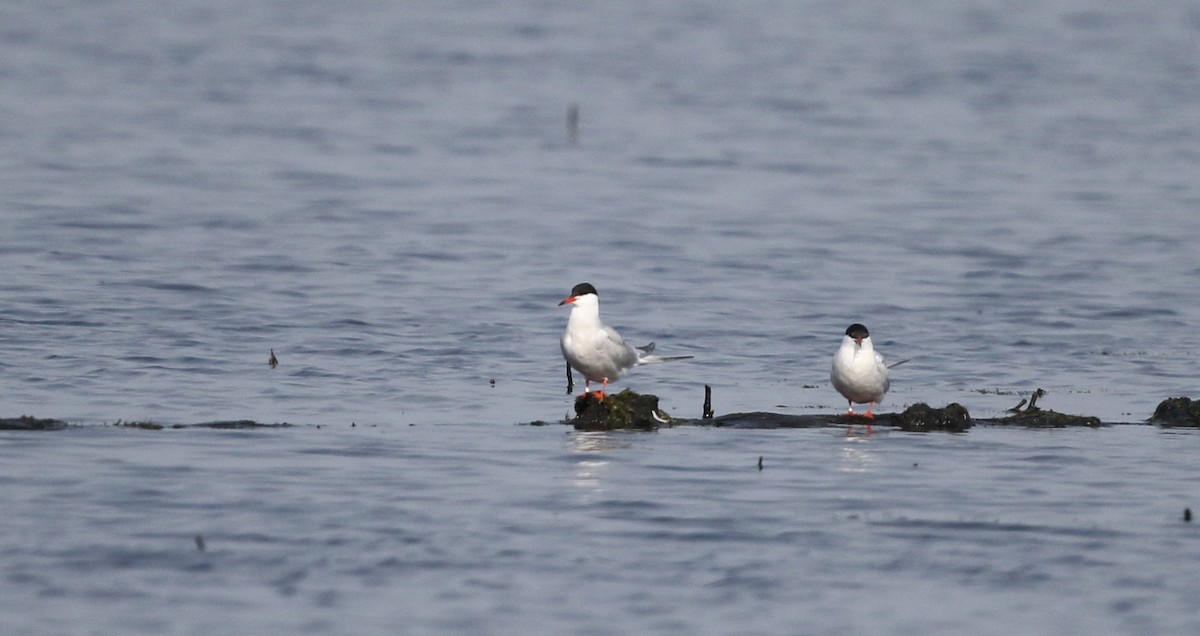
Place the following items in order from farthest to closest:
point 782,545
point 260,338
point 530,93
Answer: point 530,93
point 260,338
point 782,545

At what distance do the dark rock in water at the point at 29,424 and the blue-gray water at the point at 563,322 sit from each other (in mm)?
188

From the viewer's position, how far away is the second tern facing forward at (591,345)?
1328cm

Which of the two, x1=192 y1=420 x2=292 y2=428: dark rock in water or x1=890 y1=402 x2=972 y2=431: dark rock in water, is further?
x1=890 y1=402 x2=972 y2=431: dark rock in water

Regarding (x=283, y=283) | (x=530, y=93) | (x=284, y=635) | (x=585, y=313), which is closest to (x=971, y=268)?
(x=283, y=283)

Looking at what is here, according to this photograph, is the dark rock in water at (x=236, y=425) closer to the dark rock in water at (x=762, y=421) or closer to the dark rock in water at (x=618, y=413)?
the dark rock in water at (x=618, y=413)

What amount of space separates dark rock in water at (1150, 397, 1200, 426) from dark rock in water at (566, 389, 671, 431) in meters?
3.52

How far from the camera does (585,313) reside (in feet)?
44.3

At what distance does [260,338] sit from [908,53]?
3392cm

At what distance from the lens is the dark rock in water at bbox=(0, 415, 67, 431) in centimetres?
1108

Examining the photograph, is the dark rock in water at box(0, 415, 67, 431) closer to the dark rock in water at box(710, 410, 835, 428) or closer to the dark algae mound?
the dark rock in water at box(710, 410, 835, 428)

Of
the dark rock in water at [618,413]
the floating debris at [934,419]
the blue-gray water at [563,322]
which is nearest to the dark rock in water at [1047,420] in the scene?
the blue-gray water at [563,322]

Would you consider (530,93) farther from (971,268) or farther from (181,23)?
(971,268)

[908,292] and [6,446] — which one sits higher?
[908,292]

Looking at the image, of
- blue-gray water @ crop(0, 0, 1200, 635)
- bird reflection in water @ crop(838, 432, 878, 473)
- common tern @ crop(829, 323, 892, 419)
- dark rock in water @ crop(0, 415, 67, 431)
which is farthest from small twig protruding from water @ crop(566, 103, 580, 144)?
dark rock in water @ crop(0, 415, 67, 431)
